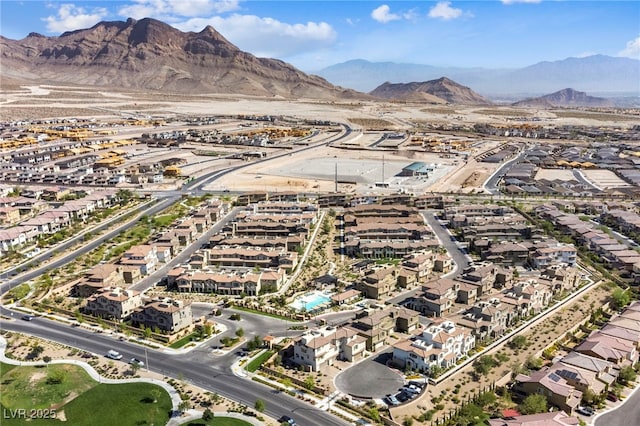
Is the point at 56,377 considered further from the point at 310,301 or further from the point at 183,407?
the point at 310,301

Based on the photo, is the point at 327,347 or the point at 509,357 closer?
the point at 327,347

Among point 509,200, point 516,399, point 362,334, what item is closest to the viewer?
point 516,399

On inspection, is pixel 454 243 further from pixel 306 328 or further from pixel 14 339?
pixel 14 339

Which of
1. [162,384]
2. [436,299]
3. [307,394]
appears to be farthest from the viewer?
[436,299]

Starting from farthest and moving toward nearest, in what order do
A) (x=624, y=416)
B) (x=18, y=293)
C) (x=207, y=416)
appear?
(x=18, y=293)
(x=624, y=416)
(x=207, y=416)

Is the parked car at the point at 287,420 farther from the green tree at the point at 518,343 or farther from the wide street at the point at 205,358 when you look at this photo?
the green tree at the point at 518,343

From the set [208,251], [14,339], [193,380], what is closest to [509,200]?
[208,251]

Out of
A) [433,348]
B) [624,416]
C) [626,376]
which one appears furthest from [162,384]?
[626,376]
